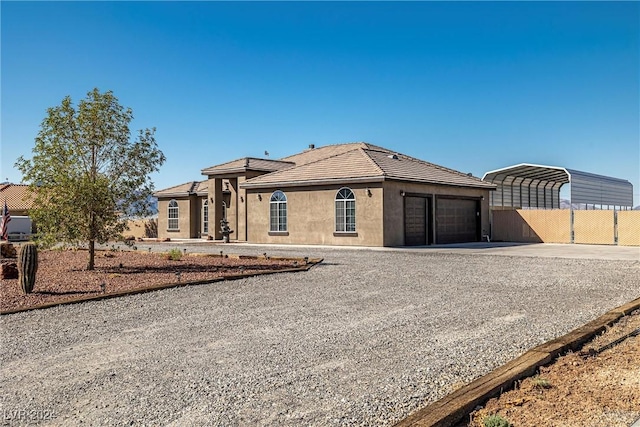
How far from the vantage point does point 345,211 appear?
24.3 m

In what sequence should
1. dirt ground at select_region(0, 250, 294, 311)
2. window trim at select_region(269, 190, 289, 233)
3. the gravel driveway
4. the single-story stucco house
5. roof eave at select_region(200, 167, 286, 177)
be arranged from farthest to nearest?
roof eave at select_region(200, 167, 286, 177) < window trim at select_region(269, 190, 289, 233) < the single-story stucco house < dirt ground at select_region(0, 250, 294, 311) < the gravel driveway

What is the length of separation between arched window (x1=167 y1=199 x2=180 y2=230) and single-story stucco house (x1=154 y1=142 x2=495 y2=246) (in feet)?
14.4

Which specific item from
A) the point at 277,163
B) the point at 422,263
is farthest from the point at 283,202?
the point at 422,263

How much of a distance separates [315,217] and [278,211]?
263 cm

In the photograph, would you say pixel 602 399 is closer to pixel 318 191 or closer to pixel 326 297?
pixel 326 297

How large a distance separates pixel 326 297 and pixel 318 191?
639 inches

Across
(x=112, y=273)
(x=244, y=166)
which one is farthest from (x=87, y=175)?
(x=244, y=166)

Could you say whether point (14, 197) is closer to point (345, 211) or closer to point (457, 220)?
point (345, 211)

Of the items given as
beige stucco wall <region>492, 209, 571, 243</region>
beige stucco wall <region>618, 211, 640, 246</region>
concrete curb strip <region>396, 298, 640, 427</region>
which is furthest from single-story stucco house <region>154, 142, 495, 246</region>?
concrete curb strip <region>396, 298, 640, 427</region>

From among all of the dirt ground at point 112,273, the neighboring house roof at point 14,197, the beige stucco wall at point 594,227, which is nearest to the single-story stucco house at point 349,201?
the beige stucco wall at point 594,227

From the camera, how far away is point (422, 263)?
15336 millimetres

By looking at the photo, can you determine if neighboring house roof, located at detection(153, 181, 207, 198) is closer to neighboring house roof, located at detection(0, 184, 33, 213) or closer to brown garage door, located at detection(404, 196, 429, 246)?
neighboring house roof, located at detection(0, 184, 33, 213)

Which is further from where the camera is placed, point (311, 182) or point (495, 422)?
point (311, 182)

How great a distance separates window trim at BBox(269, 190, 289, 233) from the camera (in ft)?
87.5
